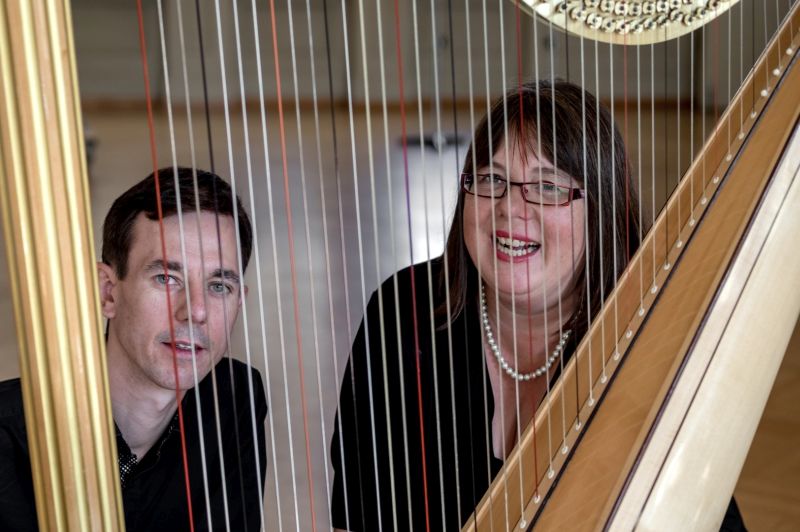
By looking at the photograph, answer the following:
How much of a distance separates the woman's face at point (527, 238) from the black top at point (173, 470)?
1.26 feet

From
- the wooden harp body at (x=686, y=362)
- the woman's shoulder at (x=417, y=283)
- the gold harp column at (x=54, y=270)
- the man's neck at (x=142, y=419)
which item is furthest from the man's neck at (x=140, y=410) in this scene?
the gold harp column at (x=54, y=270)

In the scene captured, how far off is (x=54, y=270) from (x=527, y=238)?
37.5 inches

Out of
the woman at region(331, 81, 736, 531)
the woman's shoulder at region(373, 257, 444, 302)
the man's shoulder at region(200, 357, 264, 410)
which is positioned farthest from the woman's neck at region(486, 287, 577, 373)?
the man's shoulder at region(200, 357, 264, 410)

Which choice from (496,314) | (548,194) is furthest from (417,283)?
(548,194)

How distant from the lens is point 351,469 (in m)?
1.43

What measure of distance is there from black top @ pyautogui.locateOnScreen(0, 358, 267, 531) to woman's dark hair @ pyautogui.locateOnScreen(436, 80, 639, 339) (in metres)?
0.34

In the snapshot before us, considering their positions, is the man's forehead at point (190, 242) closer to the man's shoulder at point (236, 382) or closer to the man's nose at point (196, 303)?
the man's nose at point (196, 303)

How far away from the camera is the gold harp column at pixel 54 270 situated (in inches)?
21.5

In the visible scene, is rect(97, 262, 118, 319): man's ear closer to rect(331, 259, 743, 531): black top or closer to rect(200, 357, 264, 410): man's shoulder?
rect(200, 357, 264, 410): man's shoulder

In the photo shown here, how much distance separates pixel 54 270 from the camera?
567mm

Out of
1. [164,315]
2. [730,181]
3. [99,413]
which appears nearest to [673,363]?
[730,181]

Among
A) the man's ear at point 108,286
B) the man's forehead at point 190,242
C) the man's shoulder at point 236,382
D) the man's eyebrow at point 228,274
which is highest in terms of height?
the man's forehead at point 190,242

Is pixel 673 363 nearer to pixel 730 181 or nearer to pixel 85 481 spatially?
pixel 730 181

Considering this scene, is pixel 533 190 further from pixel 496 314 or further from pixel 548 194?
pixel 496 314
